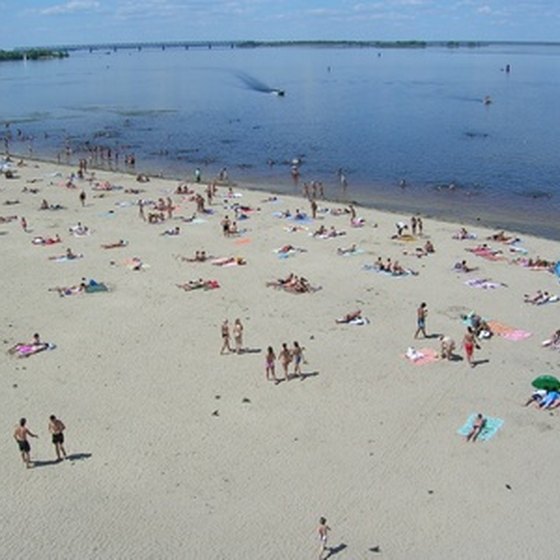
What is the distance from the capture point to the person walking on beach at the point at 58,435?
15422 mm

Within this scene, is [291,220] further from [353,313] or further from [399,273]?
[353,313]

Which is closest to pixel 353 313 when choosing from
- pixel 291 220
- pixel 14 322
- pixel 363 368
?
pixel 363 368

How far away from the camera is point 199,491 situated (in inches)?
581

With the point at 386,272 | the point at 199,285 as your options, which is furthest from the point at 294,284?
the point at 386,272

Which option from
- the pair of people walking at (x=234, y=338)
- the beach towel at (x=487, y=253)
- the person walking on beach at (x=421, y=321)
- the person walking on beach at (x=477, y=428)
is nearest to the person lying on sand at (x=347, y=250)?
the beach towel at (x=487, y=253)

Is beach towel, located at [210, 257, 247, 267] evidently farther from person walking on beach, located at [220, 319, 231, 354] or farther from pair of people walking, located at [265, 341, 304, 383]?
pair of people walking, located at [265, 341, 304, 383]

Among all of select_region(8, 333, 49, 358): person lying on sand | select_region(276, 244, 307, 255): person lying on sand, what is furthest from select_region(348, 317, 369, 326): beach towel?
select_region(8, 333, 49, 358): person lying on sand

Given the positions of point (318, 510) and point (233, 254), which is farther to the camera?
point (233, 254)

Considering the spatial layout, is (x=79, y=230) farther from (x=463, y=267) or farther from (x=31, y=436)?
(x=31, y=436)

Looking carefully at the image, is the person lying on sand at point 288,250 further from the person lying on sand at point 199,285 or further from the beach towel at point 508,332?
the beach towel at point 508,332

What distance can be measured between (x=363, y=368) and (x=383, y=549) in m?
7.44

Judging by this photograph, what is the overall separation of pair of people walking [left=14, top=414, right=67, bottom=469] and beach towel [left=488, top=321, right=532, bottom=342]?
13.6 meters

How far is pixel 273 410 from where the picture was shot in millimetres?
17891

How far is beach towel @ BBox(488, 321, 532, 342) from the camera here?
2203 cm
